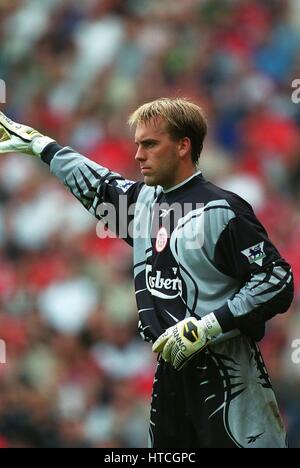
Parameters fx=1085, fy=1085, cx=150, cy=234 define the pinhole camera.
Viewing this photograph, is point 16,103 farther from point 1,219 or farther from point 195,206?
point 195,206

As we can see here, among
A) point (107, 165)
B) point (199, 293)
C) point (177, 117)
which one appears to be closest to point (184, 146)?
point (177, 117)

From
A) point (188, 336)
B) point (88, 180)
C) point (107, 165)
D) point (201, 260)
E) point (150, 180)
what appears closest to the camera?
point (188, 336)

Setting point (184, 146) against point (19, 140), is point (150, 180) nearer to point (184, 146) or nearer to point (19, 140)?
point (184, 146)

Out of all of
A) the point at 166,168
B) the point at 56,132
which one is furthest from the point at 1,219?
the point at 166,168

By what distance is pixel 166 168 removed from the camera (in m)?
4.44

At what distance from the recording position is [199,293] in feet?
14.2

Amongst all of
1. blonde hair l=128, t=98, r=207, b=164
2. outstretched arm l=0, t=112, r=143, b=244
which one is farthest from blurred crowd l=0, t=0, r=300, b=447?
blonde hair l=128, t=98, r=207, b=164

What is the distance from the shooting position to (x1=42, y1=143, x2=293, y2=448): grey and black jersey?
4.22 metres

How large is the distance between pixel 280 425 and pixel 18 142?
1.70 meters

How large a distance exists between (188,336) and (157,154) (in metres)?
0.77

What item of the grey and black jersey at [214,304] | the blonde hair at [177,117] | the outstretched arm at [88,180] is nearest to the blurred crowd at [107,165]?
the grey and black jersey at [214,304]

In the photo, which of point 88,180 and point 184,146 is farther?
point 88,180

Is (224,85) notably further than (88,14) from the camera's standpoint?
No

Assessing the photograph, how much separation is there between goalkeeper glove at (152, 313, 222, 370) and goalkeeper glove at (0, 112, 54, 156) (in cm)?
114
